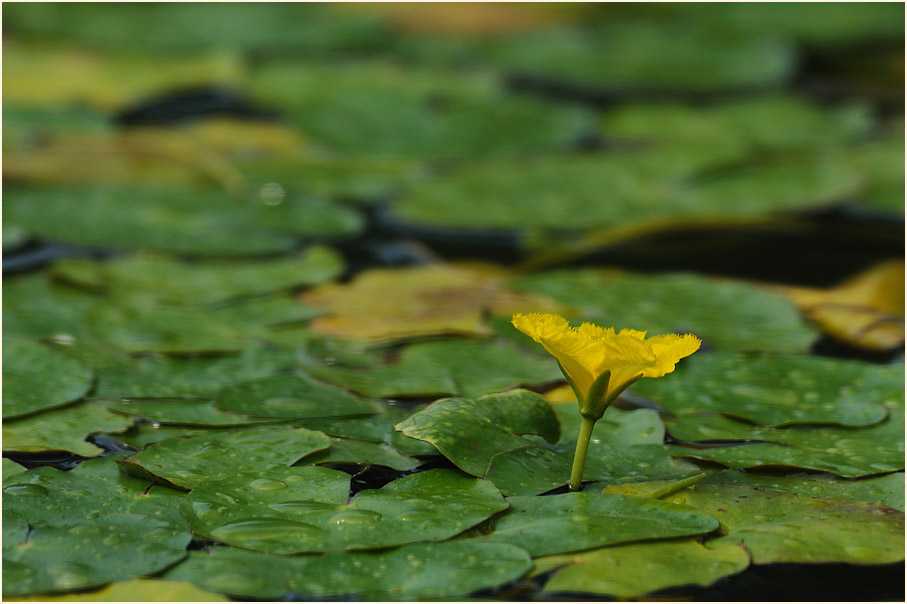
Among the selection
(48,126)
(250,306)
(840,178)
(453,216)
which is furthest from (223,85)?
(840,178)

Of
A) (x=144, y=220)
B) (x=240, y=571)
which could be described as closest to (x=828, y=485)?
(x=240, y=571)

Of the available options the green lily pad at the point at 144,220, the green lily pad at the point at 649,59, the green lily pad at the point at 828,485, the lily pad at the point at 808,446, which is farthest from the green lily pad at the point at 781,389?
the green lily pad at the point at 649,59

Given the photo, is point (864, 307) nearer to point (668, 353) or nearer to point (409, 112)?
point (668, 353)

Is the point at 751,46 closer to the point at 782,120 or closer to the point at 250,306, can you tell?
the point at 782,120

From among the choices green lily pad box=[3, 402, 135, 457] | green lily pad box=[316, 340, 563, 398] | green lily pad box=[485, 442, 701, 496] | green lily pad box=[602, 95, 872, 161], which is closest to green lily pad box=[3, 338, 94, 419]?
green lily pad box=[3, 402, 135, 457]

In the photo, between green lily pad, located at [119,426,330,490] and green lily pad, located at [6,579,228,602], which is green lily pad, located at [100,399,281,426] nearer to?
green lily pad, located at [119,426,330,490]

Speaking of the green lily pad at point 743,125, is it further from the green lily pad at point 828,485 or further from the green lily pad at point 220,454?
the green lily pad at point 220,454
